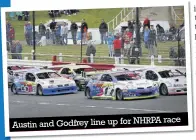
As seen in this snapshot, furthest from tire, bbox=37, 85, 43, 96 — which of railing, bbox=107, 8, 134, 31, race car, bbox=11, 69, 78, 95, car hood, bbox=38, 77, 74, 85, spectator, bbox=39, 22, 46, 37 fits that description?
railing, bbox=107, 8, 134, 31

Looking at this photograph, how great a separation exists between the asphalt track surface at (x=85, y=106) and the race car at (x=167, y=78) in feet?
0.30

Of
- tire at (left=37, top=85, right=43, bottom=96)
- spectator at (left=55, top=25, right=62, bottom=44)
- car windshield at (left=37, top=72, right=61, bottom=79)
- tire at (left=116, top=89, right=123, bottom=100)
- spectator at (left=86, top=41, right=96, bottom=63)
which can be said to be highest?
spectator at (left=55, top=25, right=62, bottom=44)

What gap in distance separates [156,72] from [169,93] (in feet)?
1.05

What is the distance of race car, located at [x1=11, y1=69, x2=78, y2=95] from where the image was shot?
1594 cm

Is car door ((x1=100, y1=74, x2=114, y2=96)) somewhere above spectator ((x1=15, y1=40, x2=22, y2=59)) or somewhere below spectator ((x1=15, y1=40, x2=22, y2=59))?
below

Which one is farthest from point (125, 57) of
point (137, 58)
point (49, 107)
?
point (49, 107)

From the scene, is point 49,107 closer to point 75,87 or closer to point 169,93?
point 75,87

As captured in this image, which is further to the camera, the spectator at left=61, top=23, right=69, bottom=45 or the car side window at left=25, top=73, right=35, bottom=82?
the car side window at left=25, top=73, right=35, bottom=82

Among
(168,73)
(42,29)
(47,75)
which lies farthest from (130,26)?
(47,75)

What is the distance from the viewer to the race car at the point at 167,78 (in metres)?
15.9

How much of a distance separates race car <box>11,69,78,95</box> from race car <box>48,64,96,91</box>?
5 centimetres

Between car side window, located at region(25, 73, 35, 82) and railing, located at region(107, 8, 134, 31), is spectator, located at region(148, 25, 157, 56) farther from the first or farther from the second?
car side window, located at region(25, 73, 35, 82)

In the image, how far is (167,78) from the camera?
16.0m

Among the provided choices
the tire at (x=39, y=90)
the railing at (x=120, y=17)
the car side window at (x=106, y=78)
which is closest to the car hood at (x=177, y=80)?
the car side window at (x=106, y=78)
